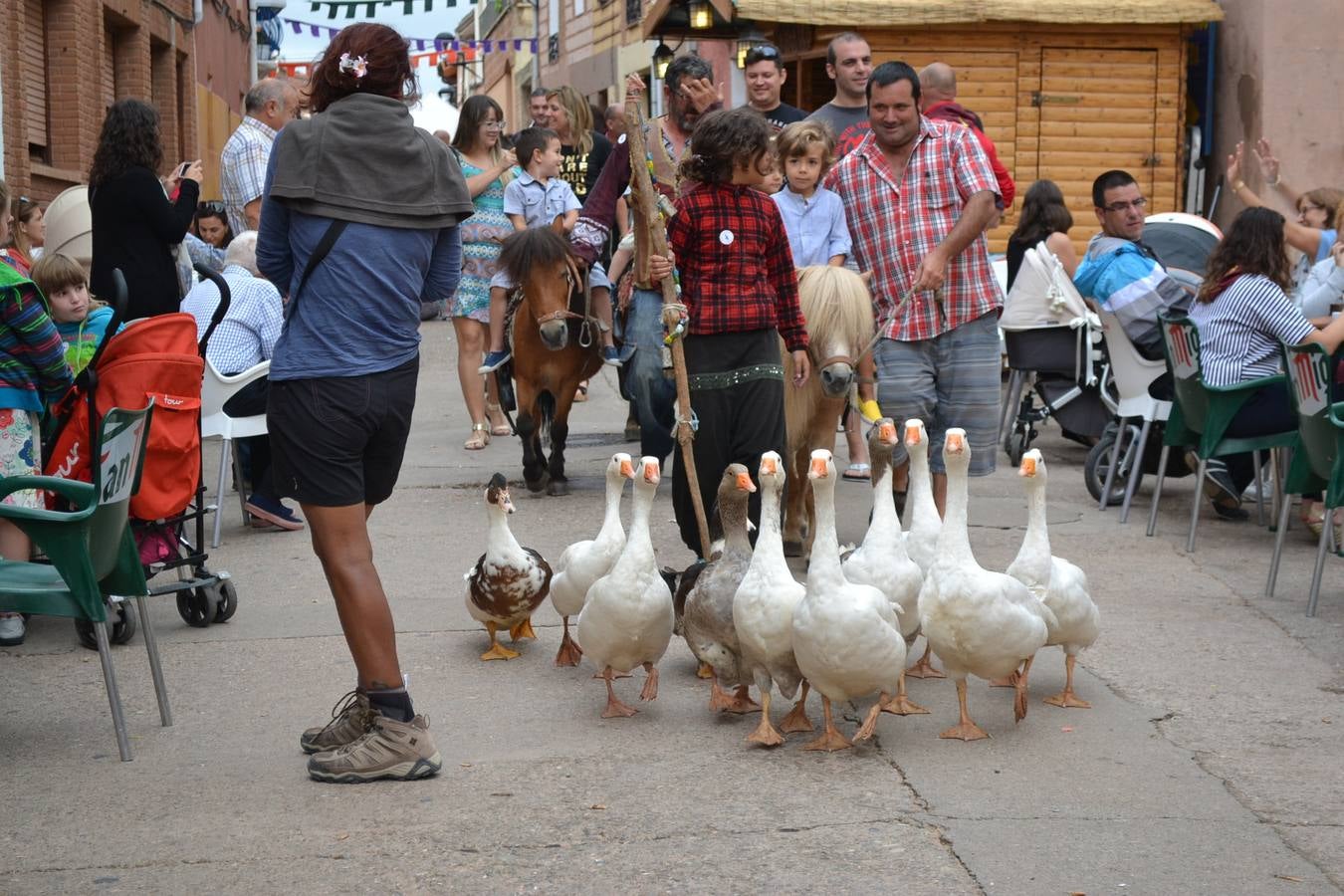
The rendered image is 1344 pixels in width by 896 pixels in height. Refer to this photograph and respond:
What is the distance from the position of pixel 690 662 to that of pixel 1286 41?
11.9 m

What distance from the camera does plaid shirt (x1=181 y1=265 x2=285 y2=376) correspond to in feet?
26.9

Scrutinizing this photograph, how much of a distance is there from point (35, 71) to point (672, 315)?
11.7 metres

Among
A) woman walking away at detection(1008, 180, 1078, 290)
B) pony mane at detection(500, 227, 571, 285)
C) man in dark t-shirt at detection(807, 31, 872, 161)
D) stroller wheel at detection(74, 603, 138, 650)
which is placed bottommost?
stroller wheel at detection(74, 603, 138, 650)

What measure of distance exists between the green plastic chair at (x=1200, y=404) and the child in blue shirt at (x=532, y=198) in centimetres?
397

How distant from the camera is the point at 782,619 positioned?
16.0 feet

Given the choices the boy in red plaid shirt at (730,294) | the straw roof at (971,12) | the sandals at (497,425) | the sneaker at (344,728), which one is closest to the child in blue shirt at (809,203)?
the boy in red plaid shirt at (730,294)

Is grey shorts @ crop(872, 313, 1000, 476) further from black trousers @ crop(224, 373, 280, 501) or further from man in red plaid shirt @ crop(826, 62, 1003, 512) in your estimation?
black trousers @ crop(224, 373, 280, 501)

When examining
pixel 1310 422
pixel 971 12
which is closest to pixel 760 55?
pixel 1310 422

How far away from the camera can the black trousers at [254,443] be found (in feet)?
27.0

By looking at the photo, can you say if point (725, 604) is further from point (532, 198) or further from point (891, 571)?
point (532, 198)

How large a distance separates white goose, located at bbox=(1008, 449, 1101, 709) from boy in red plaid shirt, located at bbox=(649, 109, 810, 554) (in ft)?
4.04

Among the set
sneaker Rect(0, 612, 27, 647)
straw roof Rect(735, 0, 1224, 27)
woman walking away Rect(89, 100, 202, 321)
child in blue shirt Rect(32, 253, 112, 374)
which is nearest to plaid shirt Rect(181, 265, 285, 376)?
woman walking away Rect(89, 100, 202, 321)

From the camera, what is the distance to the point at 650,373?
8.34 metres

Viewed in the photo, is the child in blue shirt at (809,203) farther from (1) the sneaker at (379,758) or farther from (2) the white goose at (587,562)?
(1) the sneaker at (379,758)
